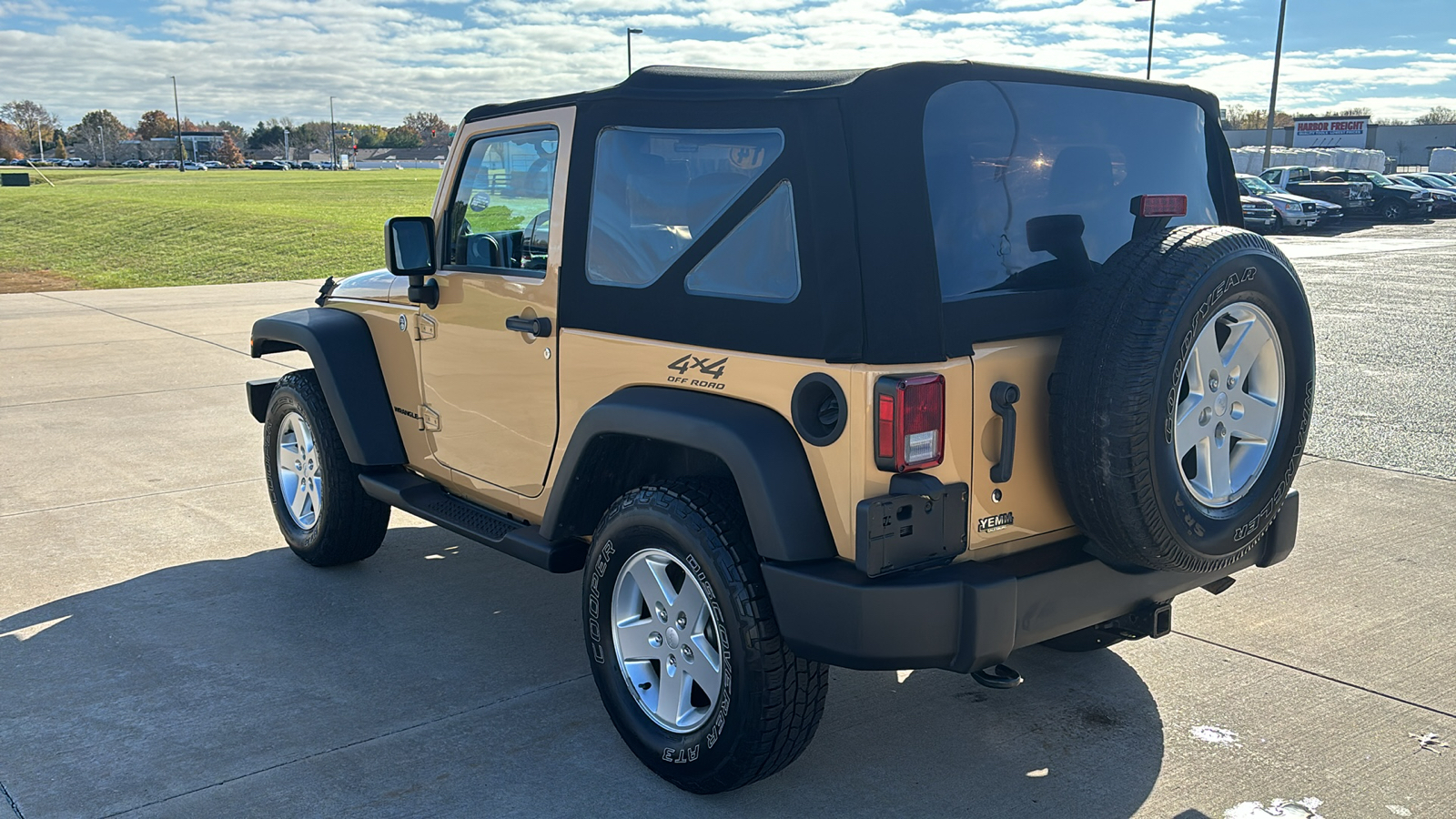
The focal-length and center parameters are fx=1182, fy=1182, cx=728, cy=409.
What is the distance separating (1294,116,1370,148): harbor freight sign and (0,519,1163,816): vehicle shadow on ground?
7762 cm

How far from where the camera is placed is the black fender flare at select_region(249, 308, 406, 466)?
482cm

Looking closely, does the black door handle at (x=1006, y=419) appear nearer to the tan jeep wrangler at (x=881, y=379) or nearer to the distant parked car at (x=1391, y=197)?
the tan jeep wrangler at (x=881, y=379)

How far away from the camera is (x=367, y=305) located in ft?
16.4

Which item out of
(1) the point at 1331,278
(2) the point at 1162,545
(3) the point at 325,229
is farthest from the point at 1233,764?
(3) the point at 325,229

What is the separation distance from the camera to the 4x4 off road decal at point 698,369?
3193mm

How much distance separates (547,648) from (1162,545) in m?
2.31

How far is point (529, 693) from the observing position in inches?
157

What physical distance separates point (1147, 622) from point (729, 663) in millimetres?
1270

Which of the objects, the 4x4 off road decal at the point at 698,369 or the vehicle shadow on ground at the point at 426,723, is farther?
the vehicle shadow on ground at the point at 426,723

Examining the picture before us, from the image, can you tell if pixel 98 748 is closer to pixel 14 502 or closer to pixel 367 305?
pixel 367 305

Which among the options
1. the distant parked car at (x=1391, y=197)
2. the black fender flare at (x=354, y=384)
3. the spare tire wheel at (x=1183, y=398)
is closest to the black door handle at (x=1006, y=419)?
the spare tire wheel at (x=1183, y=398)

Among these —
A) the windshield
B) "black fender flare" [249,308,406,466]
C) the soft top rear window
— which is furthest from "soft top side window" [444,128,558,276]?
the windshield

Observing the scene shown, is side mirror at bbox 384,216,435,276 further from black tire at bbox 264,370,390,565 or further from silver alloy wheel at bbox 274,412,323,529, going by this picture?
silver alloy wheel at bbox 274,412,323,529

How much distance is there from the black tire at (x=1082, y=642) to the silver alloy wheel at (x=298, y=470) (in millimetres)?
3114
